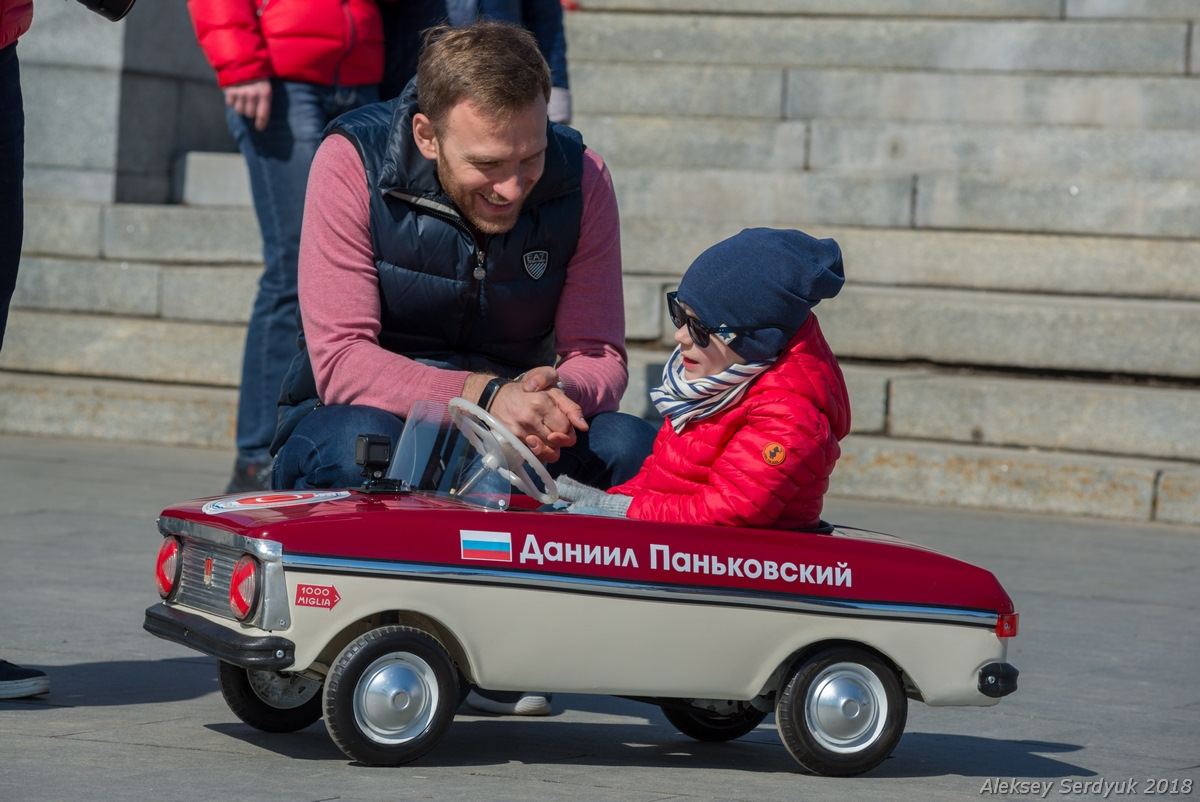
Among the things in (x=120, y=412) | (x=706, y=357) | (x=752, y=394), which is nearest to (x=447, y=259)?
(x=706, y=357)

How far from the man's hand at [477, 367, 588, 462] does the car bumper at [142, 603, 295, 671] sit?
2.41 feet

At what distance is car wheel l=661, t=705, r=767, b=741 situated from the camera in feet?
11.4

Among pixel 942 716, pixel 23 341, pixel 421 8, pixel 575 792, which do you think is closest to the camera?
pixel 575 792

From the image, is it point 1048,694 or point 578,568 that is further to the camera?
point 1048,694

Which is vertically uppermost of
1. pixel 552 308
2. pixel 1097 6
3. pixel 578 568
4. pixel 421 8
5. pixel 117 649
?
pixel 1097 6

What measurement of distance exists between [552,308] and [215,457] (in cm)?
354

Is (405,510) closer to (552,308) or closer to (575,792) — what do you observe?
(575,792)

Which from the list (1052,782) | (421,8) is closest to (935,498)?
(421,8)

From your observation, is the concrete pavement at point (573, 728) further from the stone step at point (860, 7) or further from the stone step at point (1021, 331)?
the stone step at point (860, 7)

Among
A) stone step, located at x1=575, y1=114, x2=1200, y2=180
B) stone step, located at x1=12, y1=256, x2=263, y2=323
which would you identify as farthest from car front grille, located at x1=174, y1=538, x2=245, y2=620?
stone step, located at x1=575, y1=114, x2=1200, y2=180

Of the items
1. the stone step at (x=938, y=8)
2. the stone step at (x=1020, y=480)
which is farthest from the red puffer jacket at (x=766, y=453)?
the stone step at (x=938, y=8)

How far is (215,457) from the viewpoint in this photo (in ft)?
23.6

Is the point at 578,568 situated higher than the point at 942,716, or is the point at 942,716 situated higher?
the point at 578,568

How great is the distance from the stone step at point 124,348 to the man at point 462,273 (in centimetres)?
380
